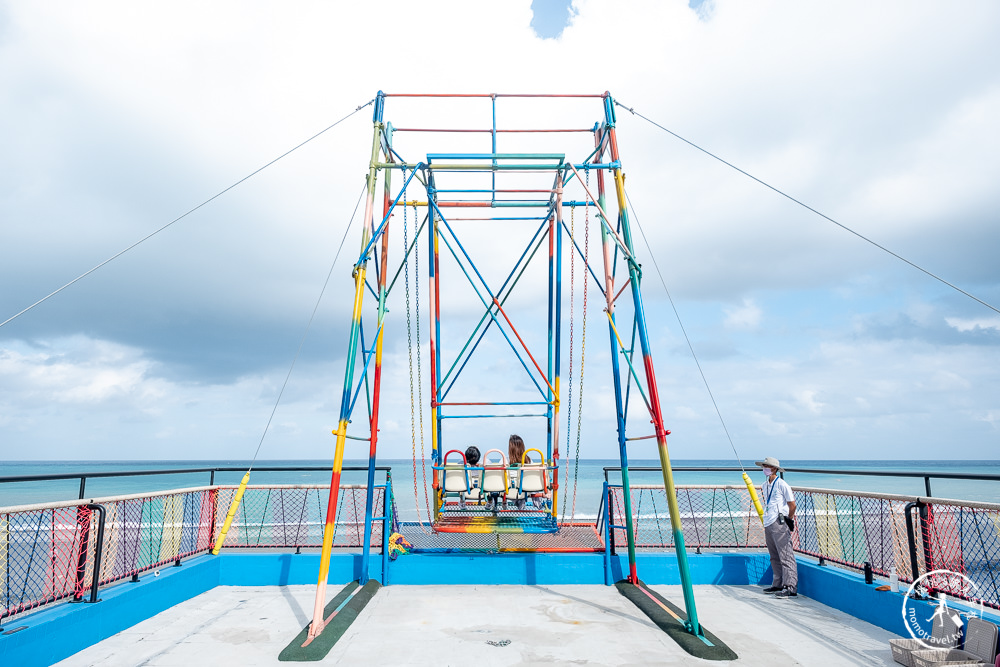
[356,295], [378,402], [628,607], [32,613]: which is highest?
[356,295]

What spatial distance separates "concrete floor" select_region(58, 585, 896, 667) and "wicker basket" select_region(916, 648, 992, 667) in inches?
18.0

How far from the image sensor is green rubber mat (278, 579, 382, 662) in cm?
551

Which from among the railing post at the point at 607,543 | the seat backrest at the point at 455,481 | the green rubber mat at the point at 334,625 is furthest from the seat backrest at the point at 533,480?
the green rubber mat at the point at 334,625

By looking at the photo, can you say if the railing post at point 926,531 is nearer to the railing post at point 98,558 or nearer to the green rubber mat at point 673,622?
the green rubber mat at point 673,622

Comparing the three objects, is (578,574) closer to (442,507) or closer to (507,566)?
(507,566)

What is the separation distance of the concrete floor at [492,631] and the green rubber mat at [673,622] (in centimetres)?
10

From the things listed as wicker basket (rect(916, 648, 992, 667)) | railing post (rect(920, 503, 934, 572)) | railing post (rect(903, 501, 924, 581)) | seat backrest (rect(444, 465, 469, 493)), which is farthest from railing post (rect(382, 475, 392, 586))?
railing post (rect(920, 503, 934, 572))

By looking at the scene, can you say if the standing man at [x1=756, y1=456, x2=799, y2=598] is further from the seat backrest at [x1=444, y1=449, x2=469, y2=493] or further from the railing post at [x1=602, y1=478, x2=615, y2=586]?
the seat backrest at [x1=444, y1=449, x2=469, y2=493]

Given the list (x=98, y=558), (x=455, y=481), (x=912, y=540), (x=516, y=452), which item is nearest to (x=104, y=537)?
(x=98, y=558)

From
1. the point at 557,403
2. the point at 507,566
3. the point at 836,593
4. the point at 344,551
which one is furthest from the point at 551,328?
the point at 836,593

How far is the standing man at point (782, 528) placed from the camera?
7770 mm

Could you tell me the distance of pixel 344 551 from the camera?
9.14 metres

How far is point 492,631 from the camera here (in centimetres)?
634

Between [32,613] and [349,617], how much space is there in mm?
3015
